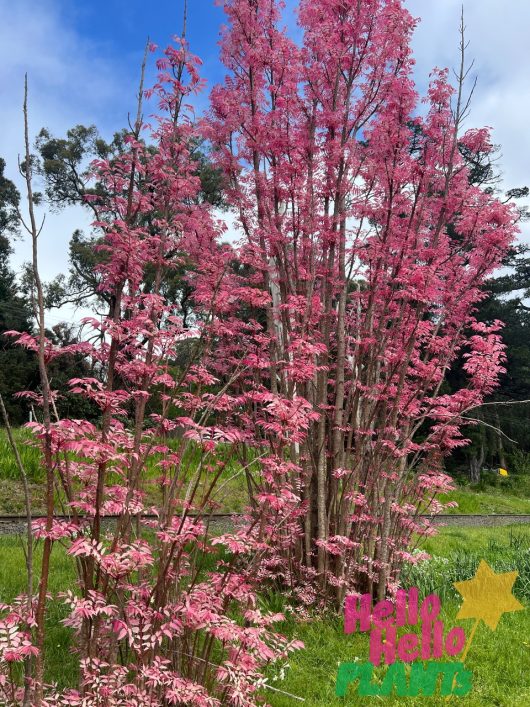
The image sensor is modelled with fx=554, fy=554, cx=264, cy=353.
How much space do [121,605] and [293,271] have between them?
3428 mm

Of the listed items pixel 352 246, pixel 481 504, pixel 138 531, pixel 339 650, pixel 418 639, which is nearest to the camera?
pixel 138 531

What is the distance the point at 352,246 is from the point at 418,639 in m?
3.41

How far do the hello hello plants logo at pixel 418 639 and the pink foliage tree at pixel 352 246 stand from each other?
260mm

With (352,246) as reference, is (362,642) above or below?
below

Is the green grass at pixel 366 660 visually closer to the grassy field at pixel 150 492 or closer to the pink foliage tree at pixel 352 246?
the pink foliage tree at pixel 352 246

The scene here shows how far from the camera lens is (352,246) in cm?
530

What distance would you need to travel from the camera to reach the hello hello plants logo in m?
3.65

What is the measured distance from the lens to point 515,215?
541 cm

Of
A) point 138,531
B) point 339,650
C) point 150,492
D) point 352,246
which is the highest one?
point 352,246

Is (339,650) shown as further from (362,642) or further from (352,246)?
(352,246)

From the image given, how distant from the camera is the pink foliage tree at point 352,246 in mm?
5000

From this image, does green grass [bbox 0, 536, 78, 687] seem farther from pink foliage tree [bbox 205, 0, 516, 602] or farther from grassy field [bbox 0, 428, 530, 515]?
pink foliage tree [bbox 205, 0, 516, 602]

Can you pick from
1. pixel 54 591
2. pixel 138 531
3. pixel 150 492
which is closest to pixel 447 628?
pixel 138 531

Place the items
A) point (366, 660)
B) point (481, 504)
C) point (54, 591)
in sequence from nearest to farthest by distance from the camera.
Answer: point (366, 660)
point (54, 591)
point (481, 504)
